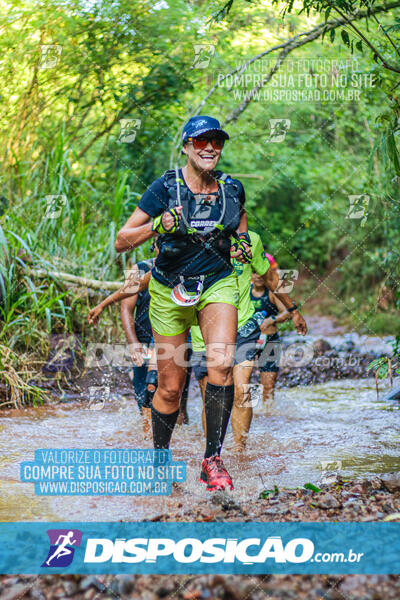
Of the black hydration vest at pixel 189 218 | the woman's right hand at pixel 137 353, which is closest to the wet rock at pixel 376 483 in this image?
the black hydration vest at pixel 189 218

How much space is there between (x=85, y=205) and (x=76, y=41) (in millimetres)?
3090

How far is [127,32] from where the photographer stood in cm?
1080

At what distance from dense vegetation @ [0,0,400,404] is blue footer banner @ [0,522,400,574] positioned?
259cm

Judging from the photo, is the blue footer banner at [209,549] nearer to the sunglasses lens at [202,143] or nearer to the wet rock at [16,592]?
the wet rock at [16,592]

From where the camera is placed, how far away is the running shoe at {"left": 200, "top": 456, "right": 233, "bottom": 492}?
151 inches

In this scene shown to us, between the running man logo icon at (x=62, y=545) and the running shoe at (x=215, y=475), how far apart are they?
87cm

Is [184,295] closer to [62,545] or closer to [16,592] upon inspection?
[62,545]

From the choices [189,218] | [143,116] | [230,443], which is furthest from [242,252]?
[143,116]

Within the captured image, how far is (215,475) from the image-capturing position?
3855 millimetres

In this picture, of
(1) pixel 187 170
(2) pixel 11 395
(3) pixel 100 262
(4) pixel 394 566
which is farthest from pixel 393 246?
(4) pixel 394 566

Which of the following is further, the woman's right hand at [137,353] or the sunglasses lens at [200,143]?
the woman's right hand at [137,353]

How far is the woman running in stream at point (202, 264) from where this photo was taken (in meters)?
3.91

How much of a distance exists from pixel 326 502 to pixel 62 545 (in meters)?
1.29

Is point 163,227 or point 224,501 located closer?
point 224,501
